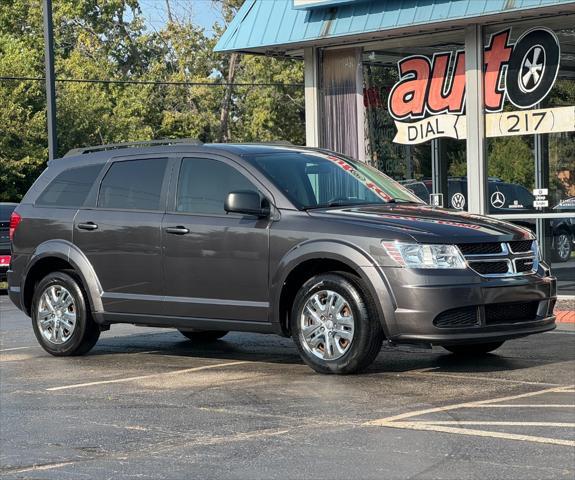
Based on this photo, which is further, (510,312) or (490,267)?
(510,312)

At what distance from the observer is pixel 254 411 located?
7734mm

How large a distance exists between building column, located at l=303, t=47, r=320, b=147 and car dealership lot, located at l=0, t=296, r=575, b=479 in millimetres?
7117

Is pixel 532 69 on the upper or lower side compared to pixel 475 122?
upper

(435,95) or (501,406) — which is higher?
(435,95)

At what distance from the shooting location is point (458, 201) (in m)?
16.4

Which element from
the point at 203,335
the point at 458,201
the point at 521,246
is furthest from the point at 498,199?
the point at 521,246

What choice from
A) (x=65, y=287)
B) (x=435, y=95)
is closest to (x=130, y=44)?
(x=435, y=95)

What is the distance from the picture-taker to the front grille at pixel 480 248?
895cm

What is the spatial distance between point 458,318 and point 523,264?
2.74 ft

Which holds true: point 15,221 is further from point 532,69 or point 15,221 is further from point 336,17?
point 532,69

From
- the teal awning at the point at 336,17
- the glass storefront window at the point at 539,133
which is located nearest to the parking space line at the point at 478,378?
the teal awning at the point at 336,17

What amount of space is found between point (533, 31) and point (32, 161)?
105 ft

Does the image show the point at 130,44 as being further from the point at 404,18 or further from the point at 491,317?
→ the point at 491,317

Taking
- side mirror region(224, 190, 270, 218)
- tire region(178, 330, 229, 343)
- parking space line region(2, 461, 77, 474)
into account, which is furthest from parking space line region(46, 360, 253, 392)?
parking space line region(2, 461, 77, 474)
